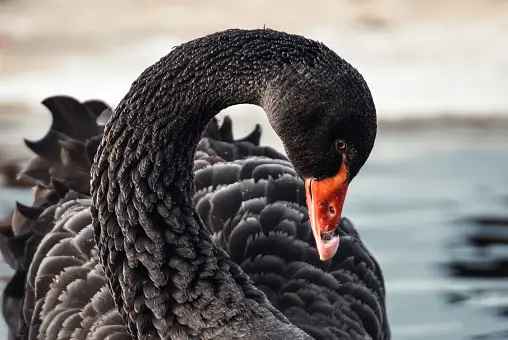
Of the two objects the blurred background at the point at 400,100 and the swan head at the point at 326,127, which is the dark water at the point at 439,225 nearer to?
the blurred background at the point at 400,100

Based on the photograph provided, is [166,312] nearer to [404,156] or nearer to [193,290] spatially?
[193,290]

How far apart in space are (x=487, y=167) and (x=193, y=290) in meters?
3.63

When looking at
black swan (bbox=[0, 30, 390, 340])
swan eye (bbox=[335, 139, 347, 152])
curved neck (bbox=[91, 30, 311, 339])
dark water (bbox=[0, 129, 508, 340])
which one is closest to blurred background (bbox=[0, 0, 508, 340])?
dark water (bbox=[0, 129, 508, 340])

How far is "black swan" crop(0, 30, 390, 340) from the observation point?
10.4ft

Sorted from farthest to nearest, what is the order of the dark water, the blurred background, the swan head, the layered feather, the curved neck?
the blurred background → the dark water → the layered feather → the curved neck → the swan head

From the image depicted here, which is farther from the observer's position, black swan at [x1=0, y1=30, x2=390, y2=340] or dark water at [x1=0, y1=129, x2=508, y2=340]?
dark water at [x1=0, y1=129, x2=508, y2=340]

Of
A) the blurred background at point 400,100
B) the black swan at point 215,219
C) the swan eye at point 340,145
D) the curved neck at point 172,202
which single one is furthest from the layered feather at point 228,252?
the blurred background at point 400,100

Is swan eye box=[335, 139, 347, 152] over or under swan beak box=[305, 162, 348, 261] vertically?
over

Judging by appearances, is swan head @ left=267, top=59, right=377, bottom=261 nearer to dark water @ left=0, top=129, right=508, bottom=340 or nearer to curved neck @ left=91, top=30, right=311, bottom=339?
curved neck @ left=91, top=30, right=311, bottom=339

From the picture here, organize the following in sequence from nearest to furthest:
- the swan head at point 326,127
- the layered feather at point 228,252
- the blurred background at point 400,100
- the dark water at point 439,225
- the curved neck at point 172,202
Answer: the swan head at point 326,127, the curved neck at point 172,202, the layered feather at point 228,252, the dark water at point 439,225, the blurred background at point 400,100

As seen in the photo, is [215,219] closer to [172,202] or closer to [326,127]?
[172,202]

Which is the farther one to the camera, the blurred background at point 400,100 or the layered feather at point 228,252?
the blurred background at point 400,100

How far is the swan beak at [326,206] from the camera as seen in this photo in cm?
319

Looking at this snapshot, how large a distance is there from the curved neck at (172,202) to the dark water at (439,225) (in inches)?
62.0
